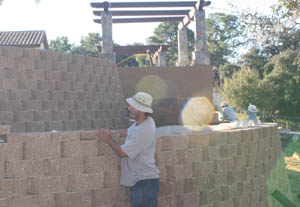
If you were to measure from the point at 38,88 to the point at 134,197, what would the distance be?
3.76 metres

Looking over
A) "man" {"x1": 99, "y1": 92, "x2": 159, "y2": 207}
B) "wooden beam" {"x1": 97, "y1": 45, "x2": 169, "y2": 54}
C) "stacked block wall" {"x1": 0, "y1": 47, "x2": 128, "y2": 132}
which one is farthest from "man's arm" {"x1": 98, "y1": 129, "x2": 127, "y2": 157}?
"wooden beam" {"x1": 97, "y1": 45, "x2": 169, "y2": 54}

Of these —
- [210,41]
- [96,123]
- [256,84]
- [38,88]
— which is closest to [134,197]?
[38,88]

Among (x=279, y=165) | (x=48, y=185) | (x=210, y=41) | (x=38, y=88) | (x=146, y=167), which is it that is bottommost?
(x=279, y=165)

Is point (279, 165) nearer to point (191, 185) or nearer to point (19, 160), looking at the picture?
point (191, 185)

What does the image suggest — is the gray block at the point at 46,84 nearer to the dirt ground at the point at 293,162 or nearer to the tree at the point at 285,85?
the dirt ground at the point at 293,162

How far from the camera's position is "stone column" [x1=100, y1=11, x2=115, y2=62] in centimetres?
1223

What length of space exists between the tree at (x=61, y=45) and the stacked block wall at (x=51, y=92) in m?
53.1

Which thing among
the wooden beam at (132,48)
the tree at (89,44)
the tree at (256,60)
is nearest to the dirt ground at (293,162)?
the wooden beam at (132,48)

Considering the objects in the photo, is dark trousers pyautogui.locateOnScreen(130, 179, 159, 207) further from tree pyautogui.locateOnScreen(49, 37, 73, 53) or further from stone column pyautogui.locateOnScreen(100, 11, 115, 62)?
tree pyautogui.locateOnScreen(49, 37, 73, 53)

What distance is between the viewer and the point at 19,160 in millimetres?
3645

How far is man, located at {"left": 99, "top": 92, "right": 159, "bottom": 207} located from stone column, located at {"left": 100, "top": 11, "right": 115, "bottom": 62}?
8952 millimetres

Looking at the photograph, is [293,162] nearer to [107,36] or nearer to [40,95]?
[107,36]

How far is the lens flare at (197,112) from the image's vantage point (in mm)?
11750

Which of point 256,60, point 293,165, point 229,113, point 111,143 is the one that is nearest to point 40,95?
point 111,143
